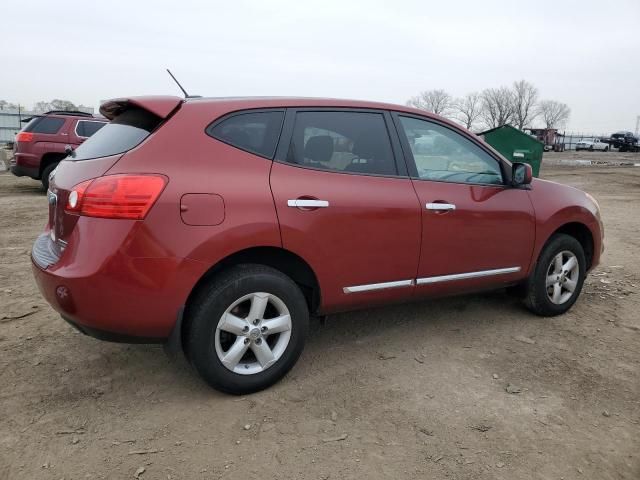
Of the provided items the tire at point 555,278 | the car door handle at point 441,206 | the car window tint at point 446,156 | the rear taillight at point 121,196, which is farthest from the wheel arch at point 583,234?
the rear taillight at point 121,196

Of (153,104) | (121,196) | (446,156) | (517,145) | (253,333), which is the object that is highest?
(517,145)

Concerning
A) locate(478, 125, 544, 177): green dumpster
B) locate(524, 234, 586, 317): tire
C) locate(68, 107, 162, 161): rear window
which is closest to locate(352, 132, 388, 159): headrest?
locate(68, 107, 162, 161): rear window

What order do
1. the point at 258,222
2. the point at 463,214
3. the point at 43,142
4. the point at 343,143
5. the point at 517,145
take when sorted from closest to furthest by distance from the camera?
the point at 258,222, the point at 343,143, the point at 463,214, the point at 43,142, the point at 517,145

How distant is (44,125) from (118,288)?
10072 millimetres

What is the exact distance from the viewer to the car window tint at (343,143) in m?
3.07

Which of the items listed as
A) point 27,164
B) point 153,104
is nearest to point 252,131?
point 153,104

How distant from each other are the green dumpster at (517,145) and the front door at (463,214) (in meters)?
11.0

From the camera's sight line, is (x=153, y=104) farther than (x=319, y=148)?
No

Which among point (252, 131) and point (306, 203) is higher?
point (252, 131)

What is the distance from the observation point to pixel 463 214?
3561mm

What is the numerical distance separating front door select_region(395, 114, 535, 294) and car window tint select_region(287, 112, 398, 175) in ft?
0.62

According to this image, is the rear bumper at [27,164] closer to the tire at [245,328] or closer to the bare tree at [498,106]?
the tire at [245,328]

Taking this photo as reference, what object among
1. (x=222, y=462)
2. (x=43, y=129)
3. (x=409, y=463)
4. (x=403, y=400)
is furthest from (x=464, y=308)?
(x=43, y=129)

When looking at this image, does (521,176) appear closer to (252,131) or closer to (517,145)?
(252,131)
